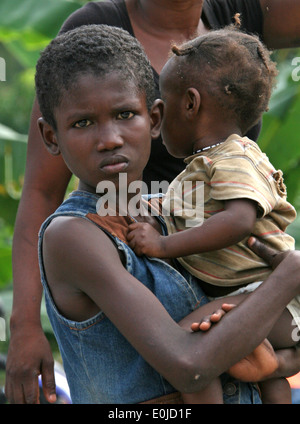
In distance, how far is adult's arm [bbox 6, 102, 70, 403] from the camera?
85.5 inches

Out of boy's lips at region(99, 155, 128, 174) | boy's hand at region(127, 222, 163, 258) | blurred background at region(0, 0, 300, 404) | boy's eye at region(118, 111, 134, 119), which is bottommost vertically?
blurred background at region(0, 0, 300, 404)

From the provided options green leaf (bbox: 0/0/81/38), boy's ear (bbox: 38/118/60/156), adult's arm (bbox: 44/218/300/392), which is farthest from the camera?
green leaf (bbox: 0/0/81/38)

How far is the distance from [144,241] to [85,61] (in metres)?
0.50

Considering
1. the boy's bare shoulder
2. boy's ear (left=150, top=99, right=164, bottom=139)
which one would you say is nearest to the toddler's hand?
the boy's bare shoulder

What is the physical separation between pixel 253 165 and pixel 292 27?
118 centimetres

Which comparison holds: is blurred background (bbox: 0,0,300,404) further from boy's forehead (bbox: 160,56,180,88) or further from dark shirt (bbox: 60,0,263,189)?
boy's forehead (bbox: 160,56,180,88)

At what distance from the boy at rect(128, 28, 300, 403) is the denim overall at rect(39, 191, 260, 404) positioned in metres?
0.06

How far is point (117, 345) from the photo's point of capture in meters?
1.75

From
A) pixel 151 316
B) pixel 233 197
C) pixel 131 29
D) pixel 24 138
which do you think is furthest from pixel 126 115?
pixel 24 138

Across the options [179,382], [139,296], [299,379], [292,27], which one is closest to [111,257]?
[139,296]

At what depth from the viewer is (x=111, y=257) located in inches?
66.9

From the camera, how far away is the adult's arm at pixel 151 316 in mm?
1632

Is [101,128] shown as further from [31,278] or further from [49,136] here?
[31,278]

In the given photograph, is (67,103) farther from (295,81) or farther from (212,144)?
(295,81)
